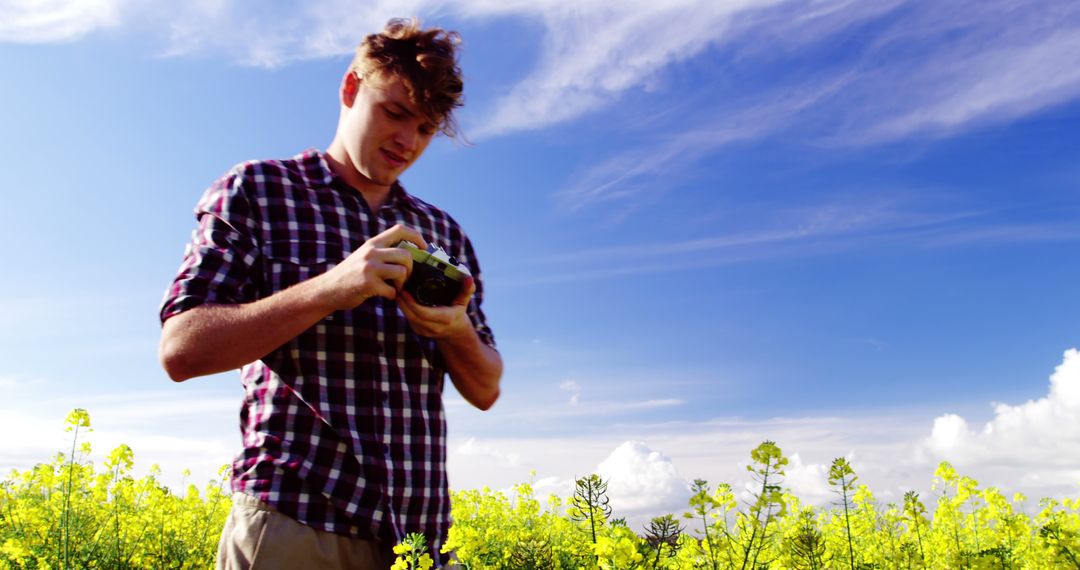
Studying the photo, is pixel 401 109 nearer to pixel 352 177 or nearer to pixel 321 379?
pixel 352 177

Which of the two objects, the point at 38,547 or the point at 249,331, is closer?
the point at 249,331

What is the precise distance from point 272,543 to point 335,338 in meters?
0.53

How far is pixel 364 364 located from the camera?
2.08 m

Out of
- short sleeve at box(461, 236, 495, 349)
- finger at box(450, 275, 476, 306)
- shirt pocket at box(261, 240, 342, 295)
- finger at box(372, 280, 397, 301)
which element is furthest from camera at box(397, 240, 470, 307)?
short sleeve at box(461, 236, 495, 349)

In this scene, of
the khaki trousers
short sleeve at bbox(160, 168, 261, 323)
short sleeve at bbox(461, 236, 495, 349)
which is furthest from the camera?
short sleeve at bbox(461, 236, 495, 349)

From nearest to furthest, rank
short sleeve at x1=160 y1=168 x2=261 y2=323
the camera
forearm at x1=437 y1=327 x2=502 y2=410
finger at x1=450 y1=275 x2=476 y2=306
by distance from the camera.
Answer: short sleeve at x1=160 y1=168 x2=261 y2=323 < the camera < finger at x1=450 y1=275 x2=476 y2=306 < forearm at x1=437 y1=327 x2=502 y2=410

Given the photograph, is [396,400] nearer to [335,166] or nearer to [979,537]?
[335,166]

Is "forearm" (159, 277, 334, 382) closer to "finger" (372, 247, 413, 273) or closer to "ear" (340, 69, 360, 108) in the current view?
"finger" (372, 247, 413, 273)

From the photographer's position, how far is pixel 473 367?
2369 mm

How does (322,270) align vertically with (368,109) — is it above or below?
below

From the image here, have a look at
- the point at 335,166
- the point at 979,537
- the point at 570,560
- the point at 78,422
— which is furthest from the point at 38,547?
the point at 979,537

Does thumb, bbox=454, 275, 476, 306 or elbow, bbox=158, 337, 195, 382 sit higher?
thumb, bbox=454, 275, 476, 306

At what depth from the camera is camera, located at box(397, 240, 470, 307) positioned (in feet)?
6.72

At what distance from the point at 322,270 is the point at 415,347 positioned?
0.34m
